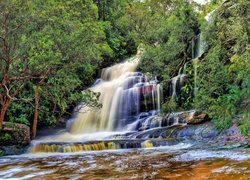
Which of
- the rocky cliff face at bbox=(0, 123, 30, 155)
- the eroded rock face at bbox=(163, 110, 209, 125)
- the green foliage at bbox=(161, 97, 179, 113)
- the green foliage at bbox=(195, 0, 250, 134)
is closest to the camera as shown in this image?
the green foliage at bbox=(195, 0, 250, 134)

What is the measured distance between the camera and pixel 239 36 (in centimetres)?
830

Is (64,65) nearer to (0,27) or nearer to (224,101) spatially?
(0,27)

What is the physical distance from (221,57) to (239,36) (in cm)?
234

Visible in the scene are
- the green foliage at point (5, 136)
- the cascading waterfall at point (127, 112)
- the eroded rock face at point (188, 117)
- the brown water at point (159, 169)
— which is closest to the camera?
the brown water at point (159, 169)

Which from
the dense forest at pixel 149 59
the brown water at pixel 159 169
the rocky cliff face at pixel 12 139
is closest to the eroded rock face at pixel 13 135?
the rocky cliff face at pixel 12 139

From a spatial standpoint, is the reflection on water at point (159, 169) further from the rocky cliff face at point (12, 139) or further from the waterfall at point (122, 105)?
the waterfall at point (122, 105)

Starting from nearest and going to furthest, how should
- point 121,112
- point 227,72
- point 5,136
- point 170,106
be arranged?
point 227,72, point 5,136, point 170,106, point 121,112

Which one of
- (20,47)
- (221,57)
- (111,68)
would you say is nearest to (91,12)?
(111,68)

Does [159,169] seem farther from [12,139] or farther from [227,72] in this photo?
[12,139]

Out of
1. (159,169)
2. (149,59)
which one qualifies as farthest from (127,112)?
(159,169)

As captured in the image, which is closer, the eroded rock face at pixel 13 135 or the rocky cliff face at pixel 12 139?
the rocky cliff face at pixel 12 139

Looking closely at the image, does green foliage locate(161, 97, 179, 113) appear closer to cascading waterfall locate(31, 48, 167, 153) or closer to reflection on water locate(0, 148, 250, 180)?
cascading waterfall locate(31, 48, 167, 153)

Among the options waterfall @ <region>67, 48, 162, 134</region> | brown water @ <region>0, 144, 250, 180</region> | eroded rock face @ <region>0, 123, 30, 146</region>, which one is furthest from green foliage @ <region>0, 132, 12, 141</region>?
waterfall @ <region>67, 48, 162, 134</region>

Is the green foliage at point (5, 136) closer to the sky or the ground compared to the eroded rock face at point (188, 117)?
closer to the ground
